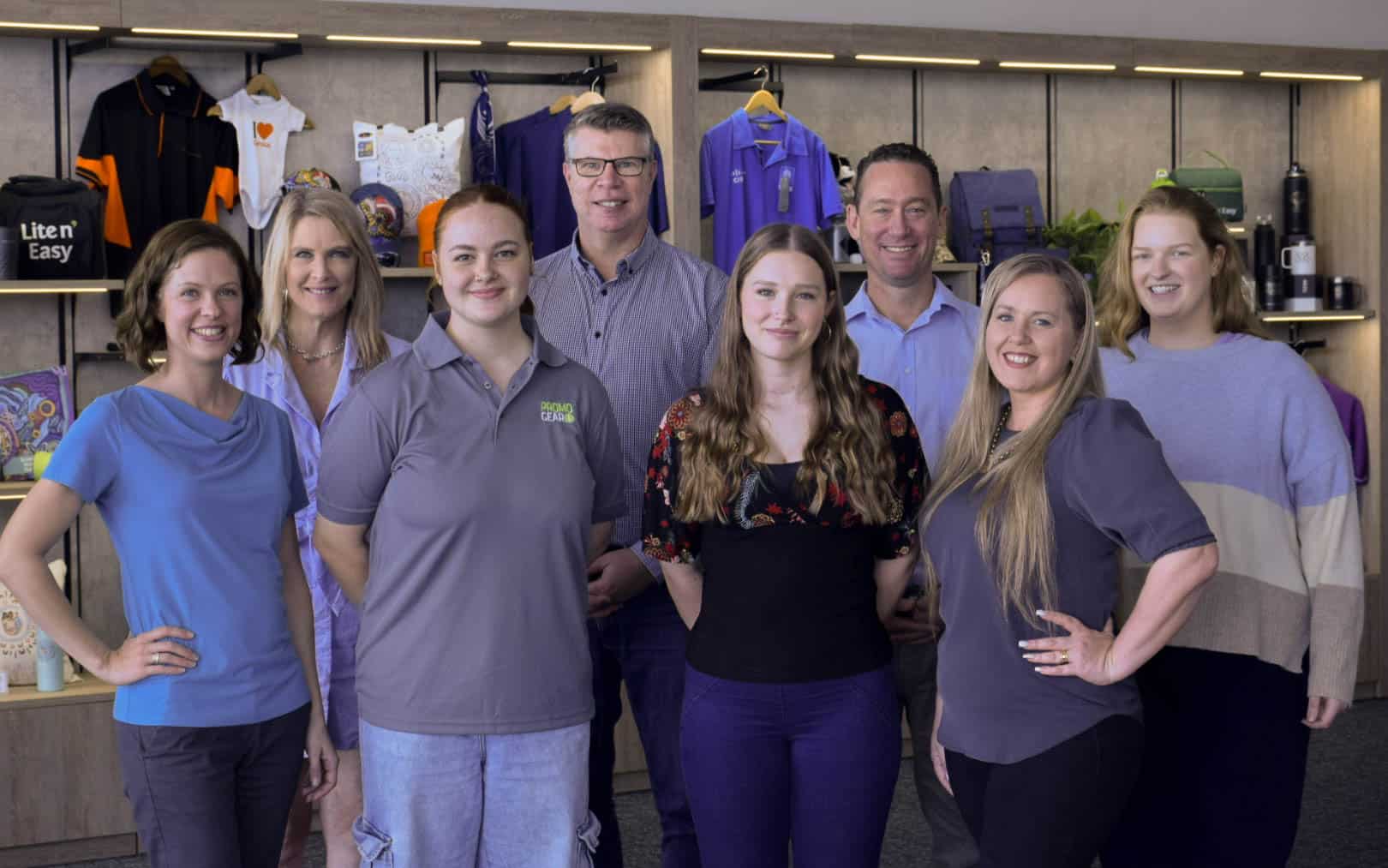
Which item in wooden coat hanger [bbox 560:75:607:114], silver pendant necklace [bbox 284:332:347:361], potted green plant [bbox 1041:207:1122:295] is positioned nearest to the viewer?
silver pendant necklace [bbox 284:332:347:361]

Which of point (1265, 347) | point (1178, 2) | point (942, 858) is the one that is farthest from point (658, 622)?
point (1178, 2)

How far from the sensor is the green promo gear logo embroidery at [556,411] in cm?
237

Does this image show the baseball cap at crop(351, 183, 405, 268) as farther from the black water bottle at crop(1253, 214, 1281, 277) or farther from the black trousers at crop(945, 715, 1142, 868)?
the black water bottle at crop(1253, 214, 1281, 277)

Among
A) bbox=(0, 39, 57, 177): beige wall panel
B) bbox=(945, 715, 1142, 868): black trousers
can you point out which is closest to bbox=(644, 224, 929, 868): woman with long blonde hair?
bbox=(945, 715, 1142, 868): black trousers

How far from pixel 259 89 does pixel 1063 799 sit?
153 inches

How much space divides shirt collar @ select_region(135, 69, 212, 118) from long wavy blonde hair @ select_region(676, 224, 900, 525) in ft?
9.99

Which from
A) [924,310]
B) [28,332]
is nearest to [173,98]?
[28,332]

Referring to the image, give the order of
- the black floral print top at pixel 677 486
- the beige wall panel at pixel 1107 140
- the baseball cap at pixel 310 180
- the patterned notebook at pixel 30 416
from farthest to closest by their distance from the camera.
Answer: the beige wall panel at pixel 1107 140, the baseball cap at pixel 310 180, the patterned notebook at pixel 30 416, the black floral print top at pixel 677 486

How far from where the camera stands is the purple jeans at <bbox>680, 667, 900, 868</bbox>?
2.40m

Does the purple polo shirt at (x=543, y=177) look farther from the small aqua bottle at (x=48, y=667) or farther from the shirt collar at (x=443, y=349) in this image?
the shirt collar at (x=443, y=349)

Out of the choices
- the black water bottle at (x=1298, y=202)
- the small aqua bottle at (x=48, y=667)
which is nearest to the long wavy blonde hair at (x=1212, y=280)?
the small aqua bottle at (x=48, y=667)

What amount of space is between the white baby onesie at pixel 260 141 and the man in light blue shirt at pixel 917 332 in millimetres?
2623

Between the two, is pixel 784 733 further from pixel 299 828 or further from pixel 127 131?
pixel 127 131

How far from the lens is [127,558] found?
229 cm
